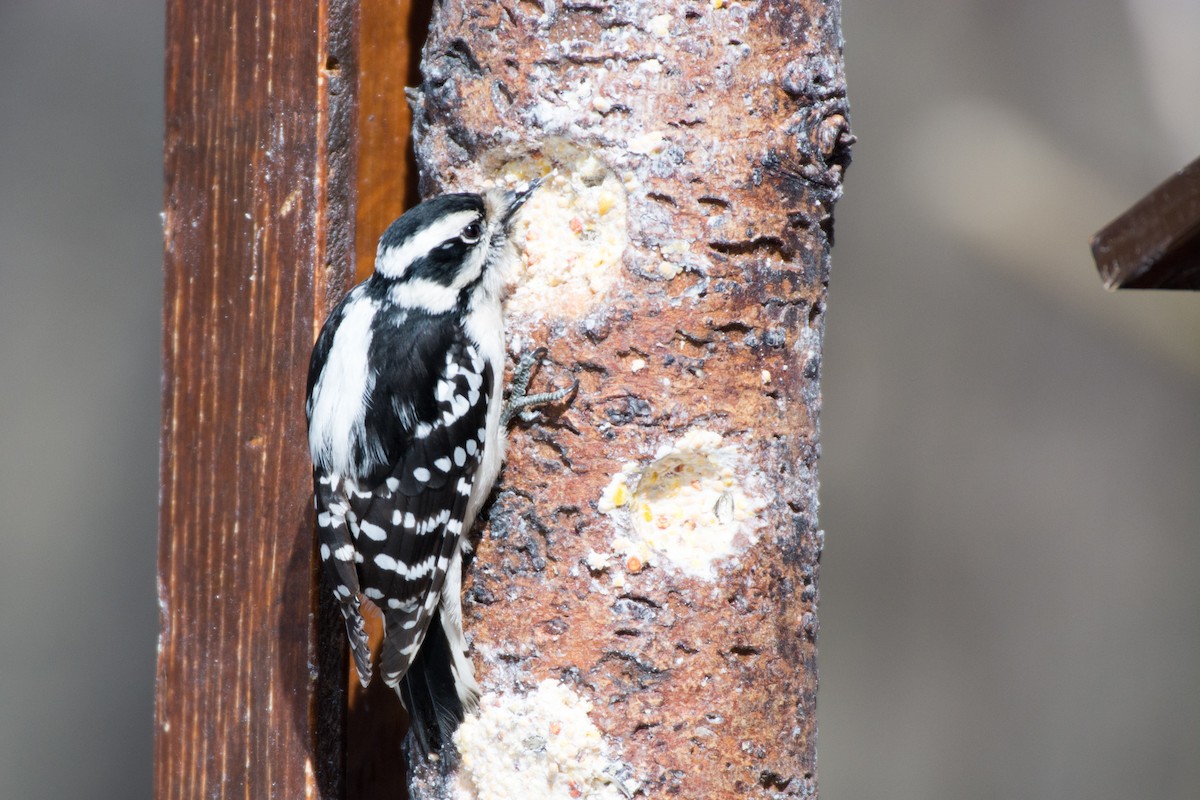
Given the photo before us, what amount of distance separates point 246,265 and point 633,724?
3.08 ft

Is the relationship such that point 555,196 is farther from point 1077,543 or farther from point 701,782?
point 1077,543

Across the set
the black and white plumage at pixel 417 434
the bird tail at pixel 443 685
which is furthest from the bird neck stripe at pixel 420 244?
the bird tail at pixel 443 685

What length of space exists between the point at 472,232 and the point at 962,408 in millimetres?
2589

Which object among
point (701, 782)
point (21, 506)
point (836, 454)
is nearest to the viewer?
point (701, 782)

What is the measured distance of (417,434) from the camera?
2016 mm

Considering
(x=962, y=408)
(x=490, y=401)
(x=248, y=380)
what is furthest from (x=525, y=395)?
(x=962, y=408)

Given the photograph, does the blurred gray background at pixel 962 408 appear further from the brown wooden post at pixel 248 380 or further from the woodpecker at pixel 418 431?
the woodpecker at pixel 418 431

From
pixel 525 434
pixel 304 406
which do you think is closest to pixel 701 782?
pixel 525 434

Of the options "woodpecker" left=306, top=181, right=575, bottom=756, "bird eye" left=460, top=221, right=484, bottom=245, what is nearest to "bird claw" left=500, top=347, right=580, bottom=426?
"woodpecker" left=306, top=181, right=575, bottom=756

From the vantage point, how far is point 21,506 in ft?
12.2

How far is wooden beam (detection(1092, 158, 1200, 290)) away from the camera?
4.39 ft

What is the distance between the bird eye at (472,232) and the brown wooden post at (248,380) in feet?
0.63

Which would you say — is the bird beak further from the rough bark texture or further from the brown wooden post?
the brown wooden post

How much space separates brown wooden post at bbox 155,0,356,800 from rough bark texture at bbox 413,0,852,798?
0.96 ft
